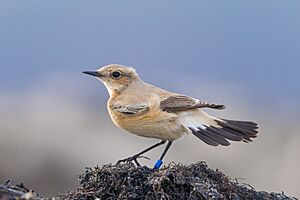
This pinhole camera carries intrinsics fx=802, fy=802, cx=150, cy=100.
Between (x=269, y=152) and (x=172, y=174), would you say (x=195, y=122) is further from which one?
(x=269, y=152)

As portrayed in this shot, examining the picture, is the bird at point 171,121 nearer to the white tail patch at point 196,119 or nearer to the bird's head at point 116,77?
the white tail patch at point 196,119

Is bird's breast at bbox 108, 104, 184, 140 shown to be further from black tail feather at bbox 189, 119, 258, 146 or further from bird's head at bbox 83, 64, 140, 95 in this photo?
bird's head at bbox 83, 64, 140, 95

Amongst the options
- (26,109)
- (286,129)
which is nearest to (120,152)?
(286,129)

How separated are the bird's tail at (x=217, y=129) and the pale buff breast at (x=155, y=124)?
0.34 feet

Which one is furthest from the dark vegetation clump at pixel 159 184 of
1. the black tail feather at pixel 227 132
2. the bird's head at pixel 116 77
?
the bird's head at pixel 116 77

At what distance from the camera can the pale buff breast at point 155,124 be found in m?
6.90

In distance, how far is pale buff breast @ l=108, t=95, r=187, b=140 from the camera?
6902 millimetres

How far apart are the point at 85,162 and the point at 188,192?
10.3 m

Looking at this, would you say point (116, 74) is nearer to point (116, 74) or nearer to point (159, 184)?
point (116, 74)

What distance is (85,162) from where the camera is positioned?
1565cm

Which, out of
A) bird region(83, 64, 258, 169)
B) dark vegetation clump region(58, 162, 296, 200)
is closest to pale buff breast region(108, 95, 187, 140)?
bird region(83, 64, 258, 169)

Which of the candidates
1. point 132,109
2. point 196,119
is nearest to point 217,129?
point 196,119

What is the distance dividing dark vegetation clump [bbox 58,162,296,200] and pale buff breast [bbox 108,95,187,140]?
1.05 metres

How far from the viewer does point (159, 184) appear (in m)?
5.41
